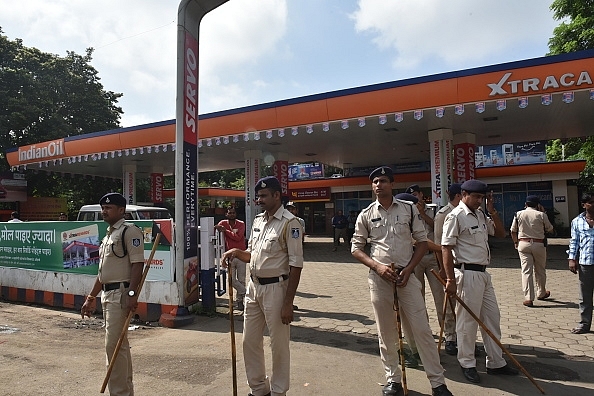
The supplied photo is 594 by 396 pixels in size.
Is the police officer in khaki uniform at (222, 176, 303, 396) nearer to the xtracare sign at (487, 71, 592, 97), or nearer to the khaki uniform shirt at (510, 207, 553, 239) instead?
the khaki uniform shirt at (510, 207, 553, 239)

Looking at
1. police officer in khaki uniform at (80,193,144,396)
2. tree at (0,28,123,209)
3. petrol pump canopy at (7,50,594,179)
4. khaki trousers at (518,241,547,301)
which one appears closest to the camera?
police officer in khaki uniform at (80,193,144,396)

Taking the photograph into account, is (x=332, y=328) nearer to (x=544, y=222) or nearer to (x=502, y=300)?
(x=502, y=300)

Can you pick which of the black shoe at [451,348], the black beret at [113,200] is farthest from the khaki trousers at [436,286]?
the black beret at [113,200]

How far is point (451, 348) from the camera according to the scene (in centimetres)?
471

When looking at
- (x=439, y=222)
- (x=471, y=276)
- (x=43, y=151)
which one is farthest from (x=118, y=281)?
(x=43, y=151)

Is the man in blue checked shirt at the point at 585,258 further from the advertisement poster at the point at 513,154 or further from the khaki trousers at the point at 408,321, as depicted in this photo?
the advertisement poster at the point at 513,154

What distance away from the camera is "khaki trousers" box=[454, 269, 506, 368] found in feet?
13.0

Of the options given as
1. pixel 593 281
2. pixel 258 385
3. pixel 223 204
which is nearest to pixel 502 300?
pixel 593 281

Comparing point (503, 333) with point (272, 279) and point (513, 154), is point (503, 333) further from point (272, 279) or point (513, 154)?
point (513, 154)

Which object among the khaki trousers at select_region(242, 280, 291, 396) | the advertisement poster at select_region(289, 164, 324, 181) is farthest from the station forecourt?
the advertisement poster at select_region(289, 164, 324, 181)

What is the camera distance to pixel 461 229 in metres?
4.08

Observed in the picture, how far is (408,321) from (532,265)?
435 cm

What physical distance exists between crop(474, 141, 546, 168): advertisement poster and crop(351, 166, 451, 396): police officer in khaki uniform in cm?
2962

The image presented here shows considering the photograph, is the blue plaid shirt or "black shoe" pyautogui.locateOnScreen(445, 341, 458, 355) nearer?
"black shoe" pyautogui.locateOnScreen(445, 341, 458, 355)
